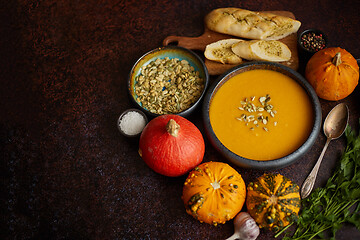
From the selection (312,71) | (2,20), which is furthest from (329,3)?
(2,20)

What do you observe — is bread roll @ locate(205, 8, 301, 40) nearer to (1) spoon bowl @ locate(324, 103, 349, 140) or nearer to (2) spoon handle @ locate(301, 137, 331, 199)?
(1) spoon bowl @ locate(324, 103, 349, 140)

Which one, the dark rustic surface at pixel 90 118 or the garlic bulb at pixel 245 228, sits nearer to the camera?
the garlic bulb at pixel 245 228

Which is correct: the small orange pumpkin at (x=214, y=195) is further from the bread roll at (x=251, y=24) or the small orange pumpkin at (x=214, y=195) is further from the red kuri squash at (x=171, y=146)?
the bread roll at (x=251, y=24)

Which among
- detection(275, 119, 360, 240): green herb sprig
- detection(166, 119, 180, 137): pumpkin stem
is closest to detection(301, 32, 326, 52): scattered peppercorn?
detection(275, 119, 360, 240): green herb sprig

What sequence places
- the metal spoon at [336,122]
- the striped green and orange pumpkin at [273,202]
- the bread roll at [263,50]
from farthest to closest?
the bread roll at [263,50], the metal spoon at [336,122], the striped green and orange pumpkin at [273,202]

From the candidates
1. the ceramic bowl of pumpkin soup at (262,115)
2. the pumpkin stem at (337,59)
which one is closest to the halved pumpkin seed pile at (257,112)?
the ceramic bowl of pumpkin soup at (262,115)

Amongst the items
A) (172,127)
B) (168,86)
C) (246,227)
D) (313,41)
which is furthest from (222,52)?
(246,227)
